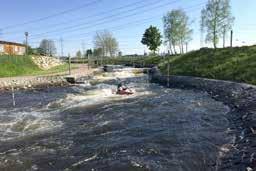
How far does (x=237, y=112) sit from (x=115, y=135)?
9372 millimetres

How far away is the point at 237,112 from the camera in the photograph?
23.0 m

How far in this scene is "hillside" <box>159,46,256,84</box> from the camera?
1408 inches

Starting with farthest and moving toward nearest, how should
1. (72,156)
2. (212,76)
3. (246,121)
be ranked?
(212,76) → (246,121) → (72,156)

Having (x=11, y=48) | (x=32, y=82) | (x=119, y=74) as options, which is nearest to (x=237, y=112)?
(x=32, y=82)

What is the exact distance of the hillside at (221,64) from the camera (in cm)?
3576

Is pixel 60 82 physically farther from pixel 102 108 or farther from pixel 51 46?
pixel 51 46

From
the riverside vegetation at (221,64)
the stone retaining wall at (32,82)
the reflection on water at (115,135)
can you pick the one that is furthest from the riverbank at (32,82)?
the riverside vegetation at (221,64)

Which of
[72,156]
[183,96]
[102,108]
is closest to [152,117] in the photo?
[102,108]

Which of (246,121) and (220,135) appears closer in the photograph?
(220,135)

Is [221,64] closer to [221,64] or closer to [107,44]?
[221,64]

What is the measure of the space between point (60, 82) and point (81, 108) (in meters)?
21.2

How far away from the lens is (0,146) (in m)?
16.5

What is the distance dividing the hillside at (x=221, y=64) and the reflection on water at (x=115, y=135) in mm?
8019

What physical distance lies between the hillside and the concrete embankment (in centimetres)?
188
